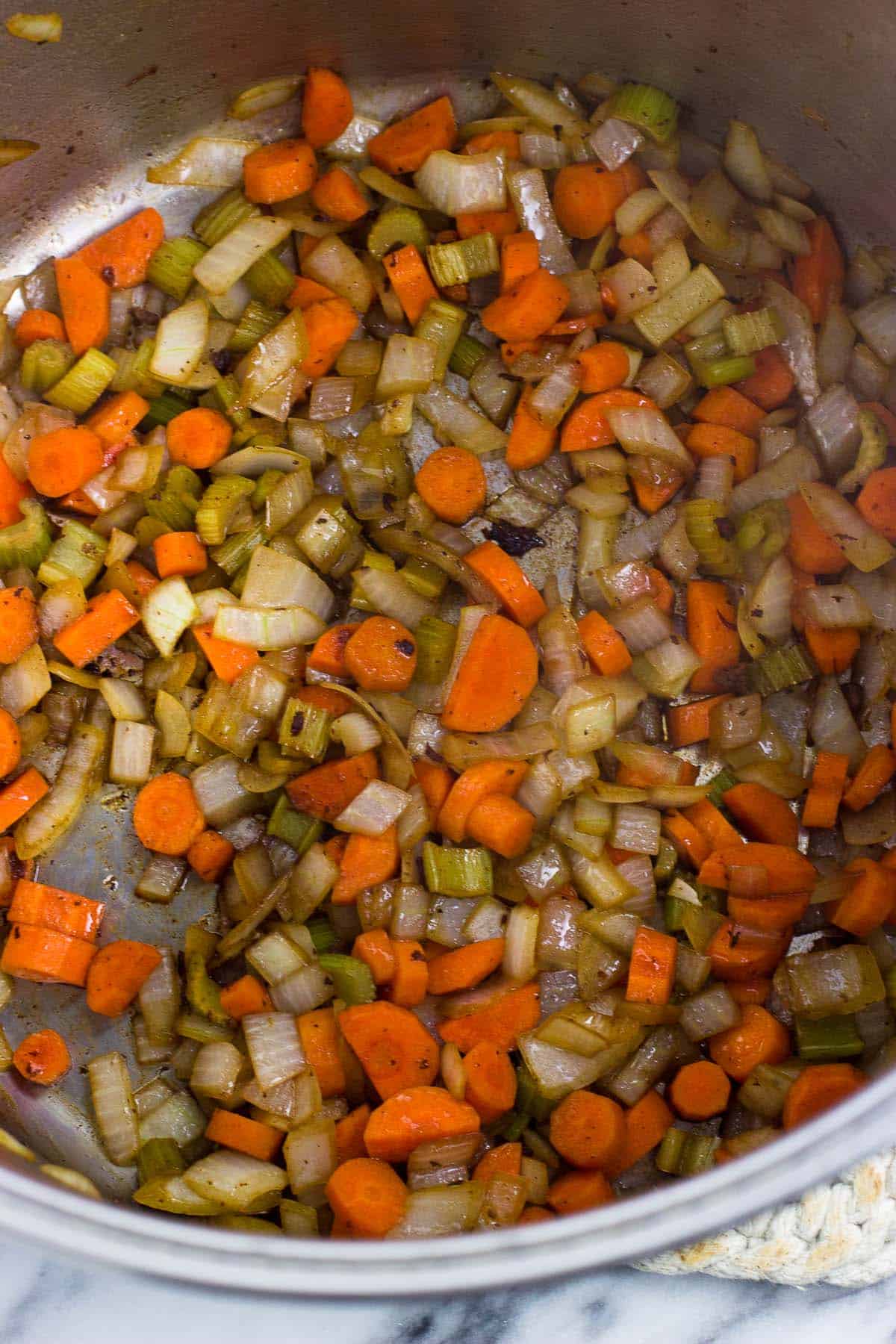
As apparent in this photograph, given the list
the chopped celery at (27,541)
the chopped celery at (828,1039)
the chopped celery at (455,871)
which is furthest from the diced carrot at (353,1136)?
the chopped celery at (27,541)

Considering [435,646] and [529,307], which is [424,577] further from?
[529,307]

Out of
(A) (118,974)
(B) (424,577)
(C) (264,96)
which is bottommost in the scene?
(A) (118,974)

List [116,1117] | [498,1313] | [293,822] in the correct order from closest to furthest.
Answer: [498,1313], [116,1117], [293,822]

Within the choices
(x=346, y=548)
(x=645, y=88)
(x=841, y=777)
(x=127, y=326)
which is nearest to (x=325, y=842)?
(x=346, y=548)

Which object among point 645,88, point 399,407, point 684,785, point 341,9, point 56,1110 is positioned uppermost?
point 341,9

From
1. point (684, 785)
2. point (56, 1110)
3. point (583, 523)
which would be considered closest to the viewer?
point (56, 1110)

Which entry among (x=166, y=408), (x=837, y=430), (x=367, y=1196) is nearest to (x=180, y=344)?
(x=166, y=408)

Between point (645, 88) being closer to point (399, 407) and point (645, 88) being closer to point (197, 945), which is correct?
point (399, 407)
